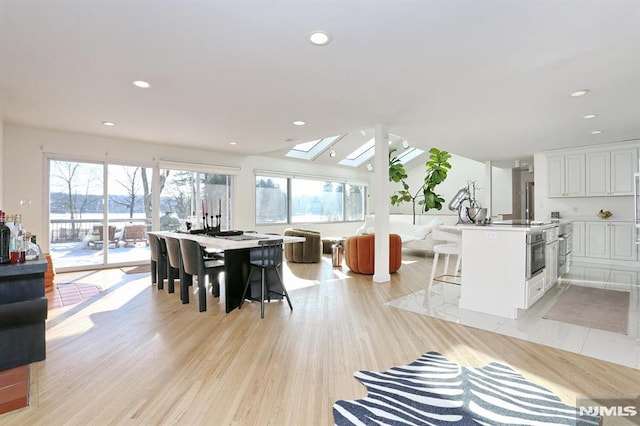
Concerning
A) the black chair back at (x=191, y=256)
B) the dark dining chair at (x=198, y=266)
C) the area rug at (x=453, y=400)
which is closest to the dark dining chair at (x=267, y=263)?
the dark dining chair at (x=198, y=266)

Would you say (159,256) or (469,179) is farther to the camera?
(469,179)

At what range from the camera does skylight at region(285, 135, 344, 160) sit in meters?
8.73

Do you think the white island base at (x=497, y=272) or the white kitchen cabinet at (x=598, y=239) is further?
the white kitchen cabinet at (x=598, y=239)

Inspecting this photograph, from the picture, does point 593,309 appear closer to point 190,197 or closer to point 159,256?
point 159,256

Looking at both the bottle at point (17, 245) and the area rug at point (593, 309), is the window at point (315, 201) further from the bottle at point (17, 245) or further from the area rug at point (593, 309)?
the bottle at point (17, 245)

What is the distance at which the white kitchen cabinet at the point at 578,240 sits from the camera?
6.68 meters

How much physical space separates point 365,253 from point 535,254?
8.50 feet

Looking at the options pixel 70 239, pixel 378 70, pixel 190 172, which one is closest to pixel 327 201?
pixel 190 172

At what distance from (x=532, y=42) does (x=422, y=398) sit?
106 inches

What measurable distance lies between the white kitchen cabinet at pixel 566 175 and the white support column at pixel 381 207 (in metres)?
4.48

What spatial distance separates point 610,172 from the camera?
634cm

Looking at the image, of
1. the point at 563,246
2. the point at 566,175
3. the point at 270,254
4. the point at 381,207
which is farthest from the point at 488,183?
the point at 270,254

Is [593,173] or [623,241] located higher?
[593,173]

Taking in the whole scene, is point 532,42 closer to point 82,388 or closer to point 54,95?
point 82,388
